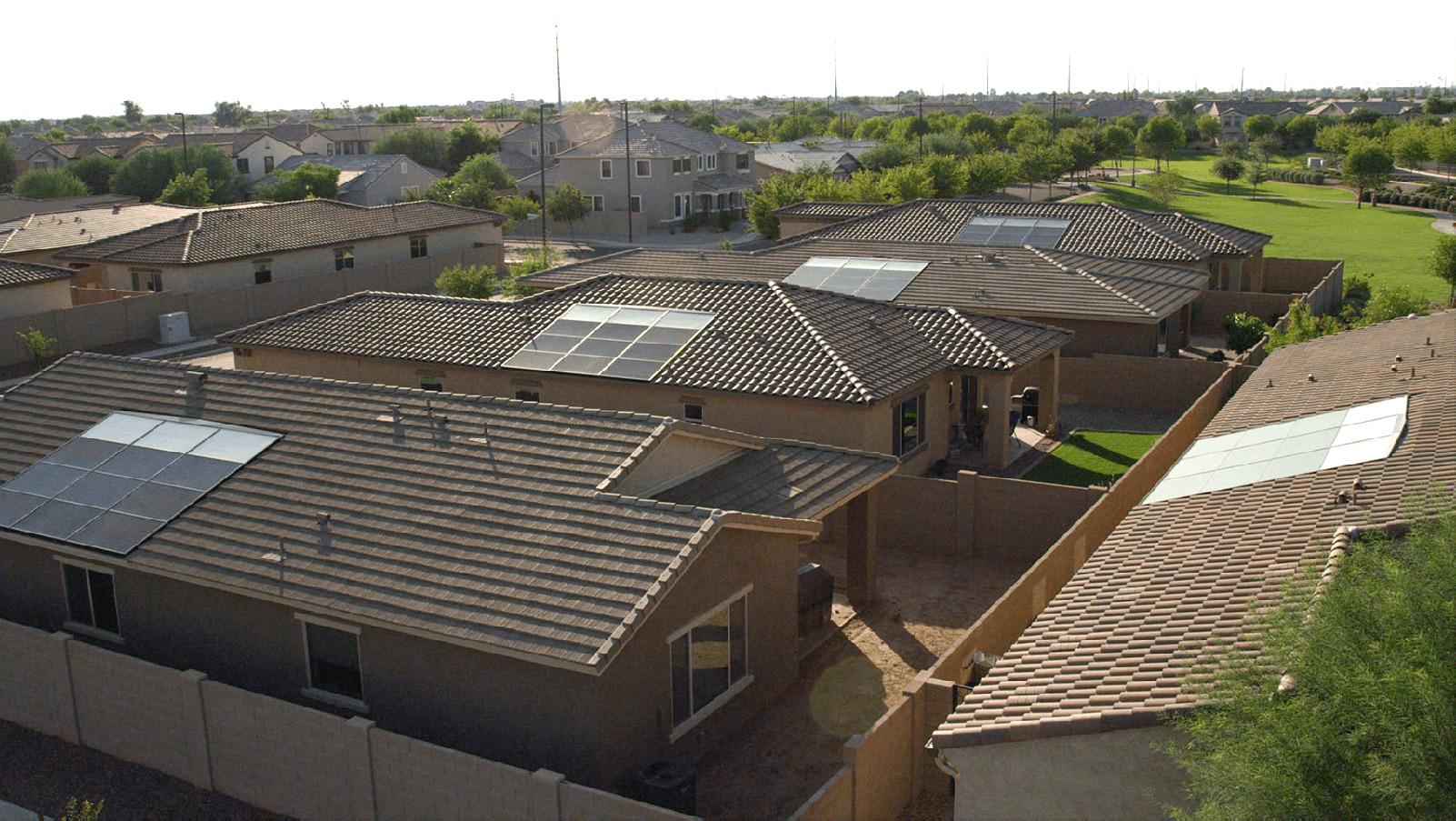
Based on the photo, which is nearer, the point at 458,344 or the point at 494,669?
the point at 494,669

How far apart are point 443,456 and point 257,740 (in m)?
4.58

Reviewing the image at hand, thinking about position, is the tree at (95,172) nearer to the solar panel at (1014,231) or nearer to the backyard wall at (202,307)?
the backyard wall at (202,307)

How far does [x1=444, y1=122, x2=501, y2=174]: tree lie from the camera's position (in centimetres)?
11769

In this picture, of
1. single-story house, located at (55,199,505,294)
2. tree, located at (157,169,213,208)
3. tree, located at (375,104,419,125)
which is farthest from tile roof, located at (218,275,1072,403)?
tree, located at (375,104,419,125)

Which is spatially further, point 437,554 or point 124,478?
point 124,478

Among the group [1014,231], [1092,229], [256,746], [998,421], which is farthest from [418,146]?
[256,746]

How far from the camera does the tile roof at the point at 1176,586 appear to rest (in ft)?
37.5

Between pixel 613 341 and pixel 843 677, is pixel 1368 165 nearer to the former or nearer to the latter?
pixel 613 341

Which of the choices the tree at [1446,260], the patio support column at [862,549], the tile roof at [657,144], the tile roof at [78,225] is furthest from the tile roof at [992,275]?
the tile roof at [657,144]

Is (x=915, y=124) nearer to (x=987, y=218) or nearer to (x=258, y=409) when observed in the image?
(x=987, y=218)

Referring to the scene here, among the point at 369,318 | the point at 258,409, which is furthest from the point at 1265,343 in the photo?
the point at 258,409

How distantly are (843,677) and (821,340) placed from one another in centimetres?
938

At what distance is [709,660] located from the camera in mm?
16047

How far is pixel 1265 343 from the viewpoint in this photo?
35844mm
